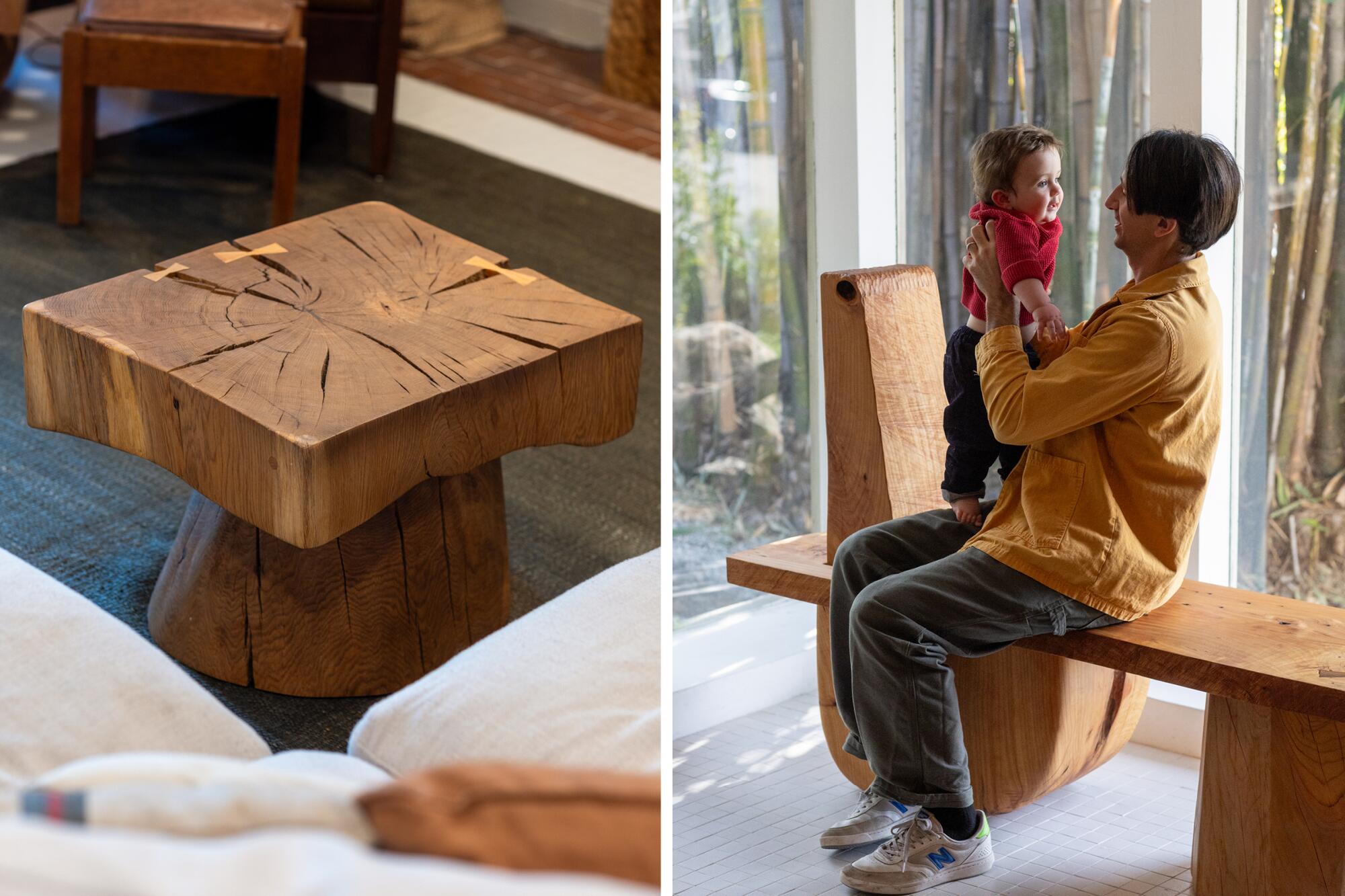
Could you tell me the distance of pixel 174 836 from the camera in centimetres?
61

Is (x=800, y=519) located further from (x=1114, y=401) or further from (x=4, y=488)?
(x=4, y=488)

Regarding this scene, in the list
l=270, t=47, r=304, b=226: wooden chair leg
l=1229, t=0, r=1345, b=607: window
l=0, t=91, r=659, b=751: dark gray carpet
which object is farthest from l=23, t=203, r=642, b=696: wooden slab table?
l=270, t=47, r=304, b=226: wooden chair leg

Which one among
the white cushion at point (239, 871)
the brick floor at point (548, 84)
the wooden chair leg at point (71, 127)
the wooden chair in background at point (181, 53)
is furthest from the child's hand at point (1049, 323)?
the brick floor at point (548, 84)

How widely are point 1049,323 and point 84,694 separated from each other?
1.21 meters

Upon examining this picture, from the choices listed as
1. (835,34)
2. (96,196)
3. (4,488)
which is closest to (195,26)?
(96,196)

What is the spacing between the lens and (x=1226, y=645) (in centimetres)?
181

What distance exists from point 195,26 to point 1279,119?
226 centimetres

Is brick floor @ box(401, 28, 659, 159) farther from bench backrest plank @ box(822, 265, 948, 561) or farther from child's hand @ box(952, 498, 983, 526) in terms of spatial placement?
child's hand @ box(952, 498, 983, 526)

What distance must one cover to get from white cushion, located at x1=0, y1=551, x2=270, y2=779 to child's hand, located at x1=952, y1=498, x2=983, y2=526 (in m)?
1.07

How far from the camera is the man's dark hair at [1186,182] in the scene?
1.75 m

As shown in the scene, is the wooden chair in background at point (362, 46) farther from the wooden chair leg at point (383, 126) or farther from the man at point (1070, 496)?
the man at point (1070, 496)

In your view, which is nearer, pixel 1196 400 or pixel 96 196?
pixel 1196 400

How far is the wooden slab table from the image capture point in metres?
1.71

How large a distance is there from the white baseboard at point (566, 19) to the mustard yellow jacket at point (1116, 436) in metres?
3.45
